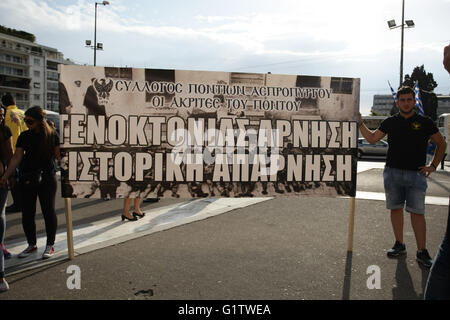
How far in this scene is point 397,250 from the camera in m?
4.34

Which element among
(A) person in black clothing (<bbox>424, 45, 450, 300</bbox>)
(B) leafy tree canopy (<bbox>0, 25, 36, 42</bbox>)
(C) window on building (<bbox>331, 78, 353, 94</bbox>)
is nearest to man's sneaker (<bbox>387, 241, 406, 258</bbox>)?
(C) window on building (<bbox>331, 78, 353, 94</bbox>)

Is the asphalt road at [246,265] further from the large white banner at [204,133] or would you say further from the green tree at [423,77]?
the green tree at [423,77]

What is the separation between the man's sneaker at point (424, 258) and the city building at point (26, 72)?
92.6m

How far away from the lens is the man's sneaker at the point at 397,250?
4.32m

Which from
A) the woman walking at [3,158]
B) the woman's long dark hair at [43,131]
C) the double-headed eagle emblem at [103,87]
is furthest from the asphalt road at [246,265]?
the double-headed eagle emblem at [103,87]

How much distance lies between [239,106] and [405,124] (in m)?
2.07

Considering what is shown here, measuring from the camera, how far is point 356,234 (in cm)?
532

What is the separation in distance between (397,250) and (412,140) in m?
1.39

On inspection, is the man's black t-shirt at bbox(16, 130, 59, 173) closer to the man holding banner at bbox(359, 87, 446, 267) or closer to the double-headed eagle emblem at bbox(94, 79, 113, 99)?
the double-headed eagle emblem at bbox(94, 79, 113, 99)

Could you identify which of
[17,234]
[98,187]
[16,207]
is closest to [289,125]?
[98,187]

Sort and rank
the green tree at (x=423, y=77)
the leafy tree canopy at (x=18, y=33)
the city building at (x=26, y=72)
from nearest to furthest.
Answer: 1. the green tree at (x=423, y=77)
2. the city building at (x=26, y=72)
3. the leafy tree canopy at (x=18, y=33)

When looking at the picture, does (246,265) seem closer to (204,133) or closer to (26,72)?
(204,133)

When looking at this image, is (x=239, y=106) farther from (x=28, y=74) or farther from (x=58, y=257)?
(x=28, y=74)

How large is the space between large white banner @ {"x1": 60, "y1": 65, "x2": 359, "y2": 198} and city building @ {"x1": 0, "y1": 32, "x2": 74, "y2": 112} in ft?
296
